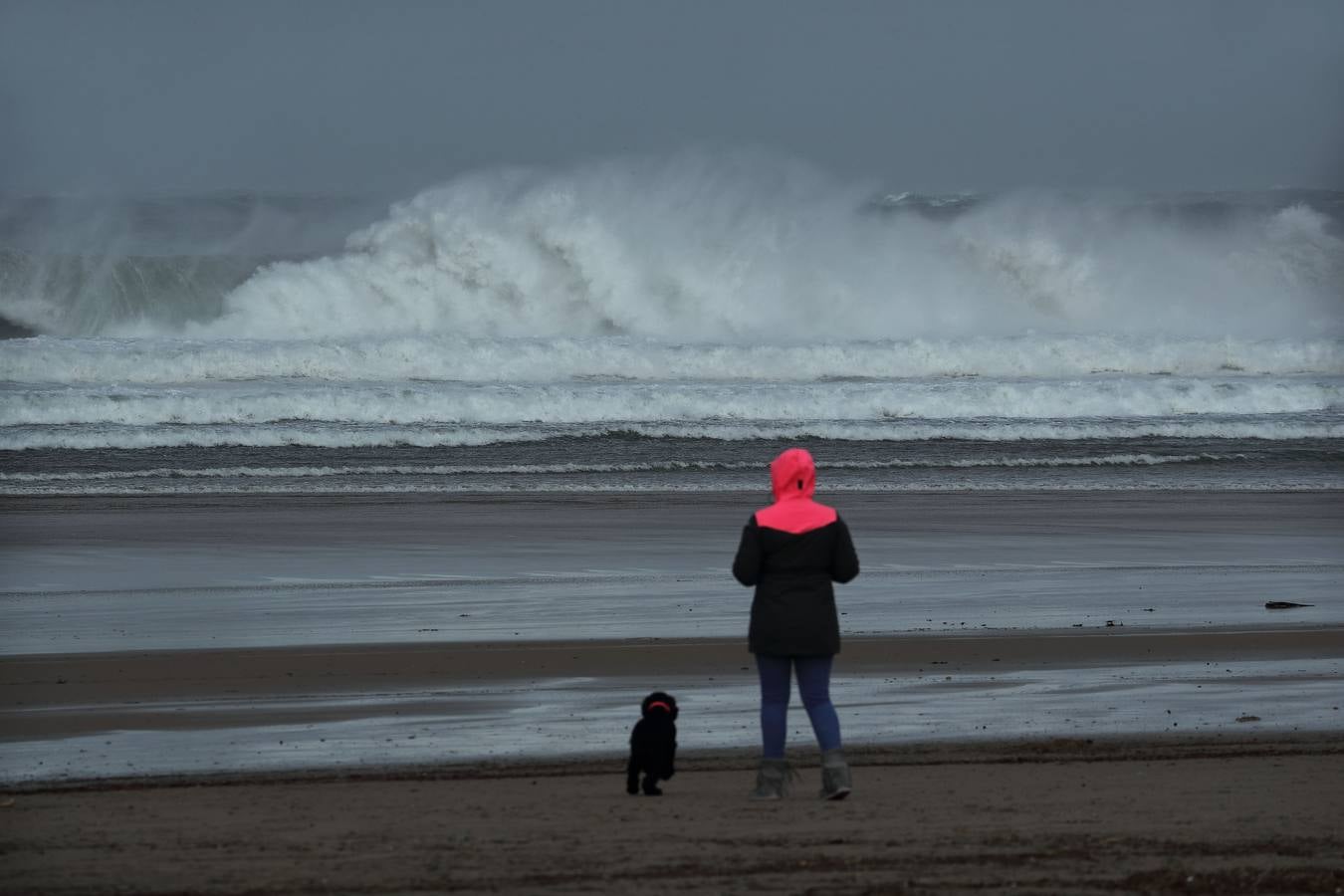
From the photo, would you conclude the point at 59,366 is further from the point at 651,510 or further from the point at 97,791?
the point at 97,791

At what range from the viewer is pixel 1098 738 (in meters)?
5.72

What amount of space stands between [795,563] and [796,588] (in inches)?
3.3

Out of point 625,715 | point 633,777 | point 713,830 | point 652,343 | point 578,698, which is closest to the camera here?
point 713,830

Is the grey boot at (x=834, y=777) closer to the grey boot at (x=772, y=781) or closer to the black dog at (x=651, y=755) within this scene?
the grey boot at (x=772, y=781)

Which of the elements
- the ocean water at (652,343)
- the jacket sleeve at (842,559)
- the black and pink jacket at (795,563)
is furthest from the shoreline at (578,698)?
the ocean water at (652,343)

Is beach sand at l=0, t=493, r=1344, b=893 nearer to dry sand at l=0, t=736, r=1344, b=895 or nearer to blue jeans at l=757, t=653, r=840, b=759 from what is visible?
dry sand at l=0, t=736, r=1344, b=895

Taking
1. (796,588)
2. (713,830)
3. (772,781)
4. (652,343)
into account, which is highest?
(652,343)

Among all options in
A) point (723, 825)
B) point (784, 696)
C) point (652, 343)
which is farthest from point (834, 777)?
point (652, 343)

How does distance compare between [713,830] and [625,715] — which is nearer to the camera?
[713,830]

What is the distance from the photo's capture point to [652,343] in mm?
29422

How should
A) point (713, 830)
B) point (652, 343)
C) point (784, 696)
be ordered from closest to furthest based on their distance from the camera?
point (713, 830) → point (784, 696) → point (652, 343)

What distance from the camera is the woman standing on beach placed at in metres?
4.81

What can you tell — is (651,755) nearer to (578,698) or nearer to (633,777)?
(633,777)

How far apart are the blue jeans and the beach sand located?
7.7 inches
